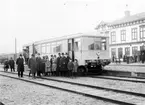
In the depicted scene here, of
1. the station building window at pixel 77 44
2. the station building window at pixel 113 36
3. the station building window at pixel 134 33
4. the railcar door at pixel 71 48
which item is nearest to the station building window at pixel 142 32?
the station building window at pixel 134 33

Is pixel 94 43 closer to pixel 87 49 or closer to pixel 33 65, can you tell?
pixel 87 49

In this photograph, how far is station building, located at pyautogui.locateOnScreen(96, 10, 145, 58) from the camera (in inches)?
1500

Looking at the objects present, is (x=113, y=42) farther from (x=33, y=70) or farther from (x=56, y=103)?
(x=56, y=103)

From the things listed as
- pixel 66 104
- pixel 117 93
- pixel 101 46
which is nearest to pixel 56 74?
pixel 101 46

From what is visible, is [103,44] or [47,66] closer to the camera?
[47,66]

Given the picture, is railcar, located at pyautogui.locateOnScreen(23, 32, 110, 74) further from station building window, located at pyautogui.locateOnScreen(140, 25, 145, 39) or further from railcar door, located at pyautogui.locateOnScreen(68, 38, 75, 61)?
station building window, located at pyautogui.locateOnScreen(140, 25, 145, 39)

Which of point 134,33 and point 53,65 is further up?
point 134,33

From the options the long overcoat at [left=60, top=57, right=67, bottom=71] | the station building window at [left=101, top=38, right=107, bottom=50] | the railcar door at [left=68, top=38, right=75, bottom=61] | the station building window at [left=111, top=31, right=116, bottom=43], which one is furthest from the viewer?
the station building window at [left=111, top=31, right=116, bottom=43]

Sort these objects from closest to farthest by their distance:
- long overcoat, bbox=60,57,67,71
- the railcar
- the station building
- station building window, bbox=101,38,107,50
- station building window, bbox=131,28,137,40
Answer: long overcoat, bbox=60,57,67,71, the railcar, station building window, bbox=101,38,107,50, the station building, station building window, bbox=131,28,137,40

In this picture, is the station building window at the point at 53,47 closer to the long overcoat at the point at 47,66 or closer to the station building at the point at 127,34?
the long overcoat at the point at 47,66

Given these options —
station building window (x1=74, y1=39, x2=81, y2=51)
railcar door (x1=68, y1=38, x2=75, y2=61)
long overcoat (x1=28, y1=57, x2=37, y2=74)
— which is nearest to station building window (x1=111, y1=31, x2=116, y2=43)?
railcar door (x1=68, y1=38, x2=75, y2=61)

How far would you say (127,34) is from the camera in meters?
41.2

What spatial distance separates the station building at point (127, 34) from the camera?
125ft

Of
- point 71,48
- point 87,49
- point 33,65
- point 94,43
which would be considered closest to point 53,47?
point 71,48
